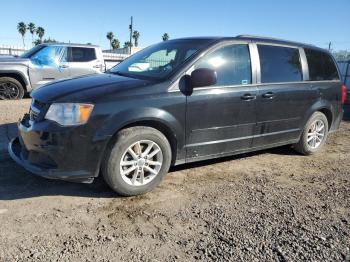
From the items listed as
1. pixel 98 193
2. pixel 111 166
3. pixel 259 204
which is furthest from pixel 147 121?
pixel 259 204

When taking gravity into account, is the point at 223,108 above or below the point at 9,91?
above

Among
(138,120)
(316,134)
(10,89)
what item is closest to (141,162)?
(138,120)

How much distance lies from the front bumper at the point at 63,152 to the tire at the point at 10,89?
6.98m

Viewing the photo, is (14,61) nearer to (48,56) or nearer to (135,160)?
(48,56)

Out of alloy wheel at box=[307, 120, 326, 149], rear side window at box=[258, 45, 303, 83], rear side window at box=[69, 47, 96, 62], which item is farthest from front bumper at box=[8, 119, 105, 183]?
rear side window at box=[69, 47, 96, 62]

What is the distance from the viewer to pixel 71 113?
12.8 ft

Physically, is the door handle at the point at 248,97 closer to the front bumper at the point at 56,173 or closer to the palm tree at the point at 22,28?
the front bumper at the point at 56,173

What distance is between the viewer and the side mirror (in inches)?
173

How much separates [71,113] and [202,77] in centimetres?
153

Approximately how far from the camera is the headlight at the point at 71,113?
152 inches

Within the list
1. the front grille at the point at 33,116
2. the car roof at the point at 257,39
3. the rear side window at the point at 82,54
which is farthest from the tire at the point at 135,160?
the rear side window at the point at 82,54

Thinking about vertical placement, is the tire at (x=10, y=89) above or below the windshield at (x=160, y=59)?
below

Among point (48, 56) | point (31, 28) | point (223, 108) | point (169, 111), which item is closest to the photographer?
point (169, 111)

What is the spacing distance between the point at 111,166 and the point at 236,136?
5.97 ft
